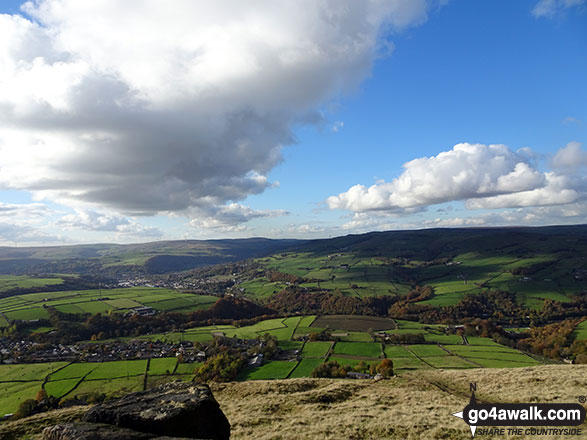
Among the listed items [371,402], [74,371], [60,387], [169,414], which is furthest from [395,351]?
[169,414]

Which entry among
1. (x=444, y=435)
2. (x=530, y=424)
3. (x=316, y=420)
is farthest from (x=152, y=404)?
(x=530, y=424)

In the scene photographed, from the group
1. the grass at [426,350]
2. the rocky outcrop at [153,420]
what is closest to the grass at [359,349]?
the grass at [426,350]

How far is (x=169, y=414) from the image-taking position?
12469 millimetres

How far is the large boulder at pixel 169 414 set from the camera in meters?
12.2

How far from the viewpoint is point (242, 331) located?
127 metres

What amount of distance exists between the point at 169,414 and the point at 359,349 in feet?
304

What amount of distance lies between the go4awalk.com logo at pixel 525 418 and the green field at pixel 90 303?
16133 cm

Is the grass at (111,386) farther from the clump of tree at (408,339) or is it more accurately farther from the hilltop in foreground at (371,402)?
the clump of tree at (408,339)

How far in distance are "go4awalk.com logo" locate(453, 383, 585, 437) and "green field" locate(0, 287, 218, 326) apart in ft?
529

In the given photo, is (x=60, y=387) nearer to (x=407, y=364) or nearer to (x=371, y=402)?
(x=371, y=402)

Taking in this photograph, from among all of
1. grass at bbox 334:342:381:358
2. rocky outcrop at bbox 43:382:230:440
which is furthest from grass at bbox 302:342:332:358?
rocky outcrop at bbox 43:382:230:440

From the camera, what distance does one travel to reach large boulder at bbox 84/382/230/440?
40.1 feet

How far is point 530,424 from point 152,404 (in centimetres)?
2341

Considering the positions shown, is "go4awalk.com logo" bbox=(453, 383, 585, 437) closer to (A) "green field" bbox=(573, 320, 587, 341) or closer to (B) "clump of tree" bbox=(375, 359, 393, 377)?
(B) "clump of tree" bbox=(375, 359, 393, 377)
